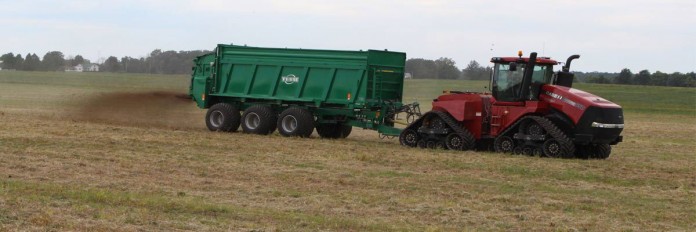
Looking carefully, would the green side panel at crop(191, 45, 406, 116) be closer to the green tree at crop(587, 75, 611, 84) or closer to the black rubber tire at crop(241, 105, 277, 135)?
the black rubber tire at crop(241, 105, 277, 135)

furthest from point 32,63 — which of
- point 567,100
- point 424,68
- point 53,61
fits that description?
point 567,100

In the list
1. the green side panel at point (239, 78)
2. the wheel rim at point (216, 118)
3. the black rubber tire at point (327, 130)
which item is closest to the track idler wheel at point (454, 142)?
the black rubber tire at point (327, 130)

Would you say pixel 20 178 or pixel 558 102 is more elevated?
pixel 558 102

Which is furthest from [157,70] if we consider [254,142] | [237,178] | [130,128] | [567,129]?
[237,178]

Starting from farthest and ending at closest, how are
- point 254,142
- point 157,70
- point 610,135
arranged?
point 157,70
point 254,142
point 610,135

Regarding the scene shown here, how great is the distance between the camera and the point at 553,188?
1573 cm

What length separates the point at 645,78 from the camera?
79875 mm

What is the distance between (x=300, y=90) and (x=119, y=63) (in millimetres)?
43291

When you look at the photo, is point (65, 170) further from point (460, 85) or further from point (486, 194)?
point (460, 85)

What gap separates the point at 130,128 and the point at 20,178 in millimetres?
11450

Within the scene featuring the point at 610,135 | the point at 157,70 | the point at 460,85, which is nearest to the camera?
the point at 610,135

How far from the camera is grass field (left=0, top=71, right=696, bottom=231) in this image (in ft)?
38.1

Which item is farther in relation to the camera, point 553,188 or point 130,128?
point 130,128

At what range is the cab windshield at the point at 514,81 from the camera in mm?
21750
